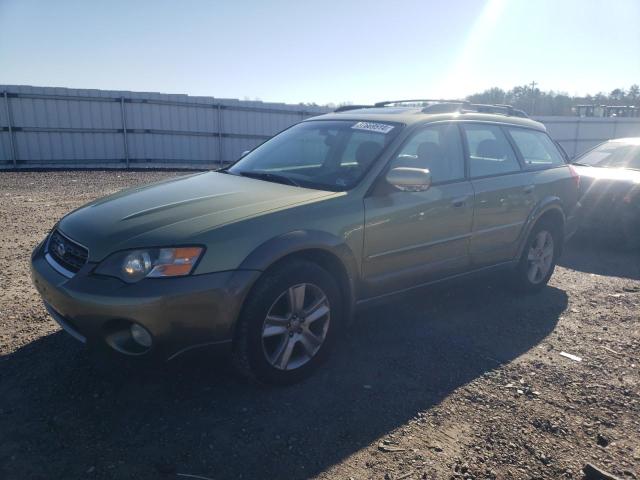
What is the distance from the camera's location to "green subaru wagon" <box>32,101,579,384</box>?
2863mm

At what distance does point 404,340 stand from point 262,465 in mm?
1794

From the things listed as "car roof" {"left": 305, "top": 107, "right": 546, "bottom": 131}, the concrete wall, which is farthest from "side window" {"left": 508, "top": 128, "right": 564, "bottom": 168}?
the concrete wall

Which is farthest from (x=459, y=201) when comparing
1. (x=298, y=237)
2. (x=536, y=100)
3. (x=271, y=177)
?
(x=536, y=100)

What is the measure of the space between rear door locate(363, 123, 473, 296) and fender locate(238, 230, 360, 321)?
0.15 metres

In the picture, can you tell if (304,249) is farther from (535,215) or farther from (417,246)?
(535,215)

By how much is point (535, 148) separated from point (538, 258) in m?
1.12

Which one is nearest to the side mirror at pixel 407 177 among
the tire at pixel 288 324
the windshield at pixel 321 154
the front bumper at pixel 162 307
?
the windshield at pixel 321 154

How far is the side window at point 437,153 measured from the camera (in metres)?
4.00

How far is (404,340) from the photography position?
408 cm

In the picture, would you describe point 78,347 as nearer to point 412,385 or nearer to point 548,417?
point 412,385

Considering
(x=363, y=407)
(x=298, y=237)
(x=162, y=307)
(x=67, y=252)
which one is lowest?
(x=363, y=407)

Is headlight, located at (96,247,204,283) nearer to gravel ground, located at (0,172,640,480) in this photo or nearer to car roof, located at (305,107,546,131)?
gravel ground, located at (0,172,640,480)

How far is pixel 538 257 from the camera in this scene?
17.4 feet

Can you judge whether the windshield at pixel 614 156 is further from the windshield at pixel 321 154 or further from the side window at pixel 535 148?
the windshield at pixel 321 154
